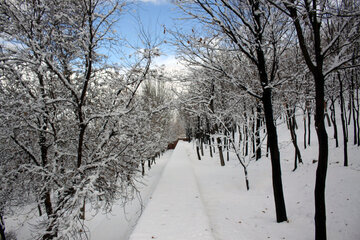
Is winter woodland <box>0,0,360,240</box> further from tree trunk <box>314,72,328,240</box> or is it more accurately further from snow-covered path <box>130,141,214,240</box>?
snow-covered path <box>130,141,214,240</box>

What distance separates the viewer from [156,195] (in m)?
8.54

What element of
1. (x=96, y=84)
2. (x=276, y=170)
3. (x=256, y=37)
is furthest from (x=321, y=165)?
(x=96, y=84)

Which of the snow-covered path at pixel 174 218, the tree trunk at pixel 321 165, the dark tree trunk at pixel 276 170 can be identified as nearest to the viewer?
the tree trunk at pixel 321 165

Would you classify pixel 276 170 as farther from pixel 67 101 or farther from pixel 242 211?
pixel 67 101

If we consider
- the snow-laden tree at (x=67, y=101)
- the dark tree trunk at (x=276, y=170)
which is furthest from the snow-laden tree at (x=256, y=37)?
the snow-laden tree at (x=67, y=101)

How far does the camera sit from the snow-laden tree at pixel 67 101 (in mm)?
4176

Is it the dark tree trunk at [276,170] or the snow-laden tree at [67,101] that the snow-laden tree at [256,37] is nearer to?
the dark tree trunk at [276,170]

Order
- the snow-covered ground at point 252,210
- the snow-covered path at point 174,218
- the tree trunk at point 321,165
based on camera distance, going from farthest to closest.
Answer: the snow-covered ground at point 252,210, the snow-covered path at point 174,218, the tree trunk at point 321,165

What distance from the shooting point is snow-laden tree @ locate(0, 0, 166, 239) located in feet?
13.7

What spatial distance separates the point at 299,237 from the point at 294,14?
522cm

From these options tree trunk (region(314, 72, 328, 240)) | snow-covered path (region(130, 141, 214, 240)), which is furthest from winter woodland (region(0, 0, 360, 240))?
snow-covered path (region(130, 141, 214, 240))

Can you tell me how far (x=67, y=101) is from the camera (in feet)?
16.5

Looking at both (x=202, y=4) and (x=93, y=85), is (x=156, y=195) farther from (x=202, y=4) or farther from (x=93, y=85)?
(x=202, y=4)

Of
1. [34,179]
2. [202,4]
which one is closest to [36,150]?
[34,179]
